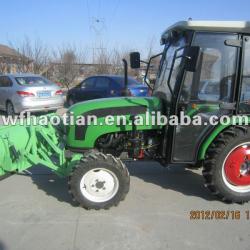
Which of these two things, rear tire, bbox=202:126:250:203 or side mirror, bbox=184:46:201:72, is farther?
rear tire, bbox=202:126:250:203

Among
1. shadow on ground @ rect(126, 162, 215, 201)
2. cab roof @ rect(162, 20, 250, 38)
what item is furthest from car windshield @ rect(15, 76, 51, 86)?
cab roof @ rect(162, 20, 250, 38)

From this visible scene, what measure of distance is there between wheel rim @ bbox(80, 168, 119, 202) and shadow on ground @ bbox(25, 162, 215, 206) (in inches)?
14.1

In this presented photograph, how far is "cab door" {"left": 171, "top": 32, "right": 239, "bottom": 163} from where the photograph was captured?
3875 mm

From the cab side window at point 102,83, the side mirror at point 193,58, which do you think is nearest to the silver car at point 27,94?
the cab side window at point 102,83

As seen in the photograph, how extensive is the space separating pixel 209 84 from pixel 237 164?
109 cm

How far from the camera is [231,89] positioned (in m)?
4.01

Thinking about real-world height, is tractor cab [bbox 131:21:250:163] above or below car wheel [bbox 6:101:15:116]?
above

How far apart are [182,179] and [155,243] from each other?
1.91 m

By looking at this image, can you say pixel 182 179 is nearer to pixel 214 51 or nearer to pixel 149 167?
pixel 149 167

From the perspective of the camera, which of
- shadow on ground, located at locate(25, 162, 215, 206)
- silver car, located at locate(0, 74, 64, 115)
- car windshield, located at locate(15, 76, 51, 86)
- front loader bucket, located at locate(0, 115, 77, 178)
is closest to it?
front loader bucket, located at locate(0, 115, 77, 178)

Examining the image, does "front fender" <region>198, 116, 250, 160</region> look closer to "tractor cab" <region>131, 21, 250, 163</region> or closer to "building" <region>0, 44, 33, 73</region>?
"tractor cab" <region>131, 21, 250, 163</region>

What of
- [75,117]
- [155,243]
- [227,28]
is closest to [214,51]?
[227,28]
